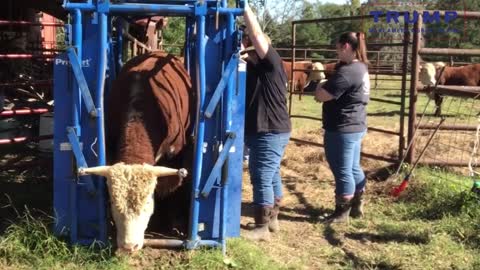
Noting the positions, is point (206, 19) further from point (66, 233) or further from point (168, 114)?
point (66, 233)

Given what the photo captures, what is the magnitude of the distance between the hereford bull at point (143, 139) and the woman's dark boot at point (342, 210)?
166 centimetres

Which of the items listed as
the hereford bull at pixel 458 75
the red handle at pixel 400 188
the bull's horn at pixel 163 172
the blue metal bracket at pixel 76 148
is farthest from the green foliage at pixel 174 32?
the bull's horn at pixel 163 172

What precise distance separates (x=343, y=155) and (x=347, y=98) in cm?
56

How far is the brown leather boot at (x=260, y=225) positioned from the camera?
496 centimetres

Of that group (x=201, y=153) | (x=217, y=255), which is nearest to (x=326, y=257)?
(x=217, y=255)

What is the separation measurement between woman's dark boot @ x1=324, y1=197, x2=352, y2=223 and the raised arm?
1734 millimetres

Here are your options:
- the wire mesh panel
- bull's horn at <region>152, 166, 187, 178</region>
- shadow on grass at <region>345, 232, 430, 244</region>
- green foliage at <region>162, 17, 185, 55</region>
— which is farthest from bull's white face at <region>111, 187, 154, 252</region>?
green foliage at <region>162, 17, 185, 55</region>

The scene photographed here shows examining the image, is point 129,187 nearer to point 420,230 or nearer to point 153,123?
point 153,123

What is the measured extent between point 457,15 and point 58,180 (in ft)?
16.4

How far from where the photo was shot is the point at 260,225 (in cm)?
500

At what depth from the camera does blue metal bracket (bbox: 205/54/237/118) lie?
13.6 ft

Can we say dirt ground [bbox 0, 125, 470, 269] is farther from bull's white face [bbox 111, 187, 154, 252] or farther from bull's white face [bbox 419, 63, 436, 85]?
bull's white face [bbox 419, 63, 436, 85]

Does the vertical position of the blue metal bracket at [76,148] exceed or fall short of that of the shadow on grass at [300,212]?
it exceeds it

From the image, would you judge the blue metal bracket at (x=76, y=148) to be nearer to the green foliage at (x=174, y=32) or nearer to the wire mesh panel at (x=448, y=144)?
the wire mesh panel at (x=448, y=144)
